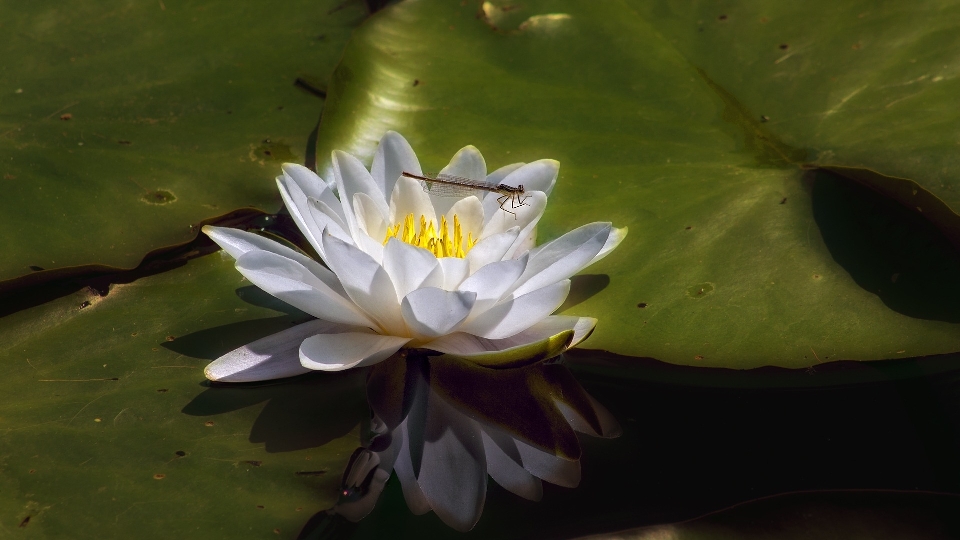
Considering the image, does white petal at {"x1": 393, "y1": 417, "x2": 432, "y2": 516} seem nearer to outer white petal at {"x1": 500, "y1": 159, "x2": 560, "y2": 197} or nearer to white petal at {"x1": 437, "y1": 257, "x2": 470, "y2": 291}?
white petal at {"x1": 437, "y1": 257, "x2": 470, "y2": 291}

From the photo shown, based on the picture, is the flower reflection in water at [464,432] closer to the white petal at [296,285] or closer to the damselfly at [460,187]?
the white petal at [296,285]

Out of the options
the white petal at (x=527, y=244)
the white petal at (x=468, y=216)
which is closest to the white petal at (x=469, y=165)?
Answer: the white petal at (x=468, y=216)

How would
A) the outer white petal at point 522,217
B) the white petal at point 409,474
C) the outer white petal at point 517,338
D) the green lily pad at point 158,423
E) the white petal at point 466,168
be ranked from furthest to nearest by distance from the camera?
1. the white petal at point 466,168
2. the outer white petal at point 522,217
3. the outer white petal at point 517,338
4. the white petal at point 409,474
5. the green lily pad at point 158,423

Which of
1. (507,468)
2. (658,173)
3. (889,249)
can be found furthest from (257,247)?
(889,249)

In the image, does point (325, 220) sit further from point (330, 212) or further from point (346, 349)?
point (346, 349)

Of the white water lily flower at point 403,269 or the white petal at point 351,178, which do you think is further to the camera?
the white petal at point 351,178

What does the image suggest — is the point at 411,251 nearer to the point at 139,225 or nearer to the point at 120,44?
the point at 139,225

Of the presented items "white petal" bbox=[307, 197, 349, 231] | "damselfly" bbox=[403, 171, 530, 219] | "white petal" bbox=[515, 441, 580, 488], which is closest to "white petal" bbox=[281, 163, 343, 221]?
"white petal" bbox=[307, 197, 349, 231]
